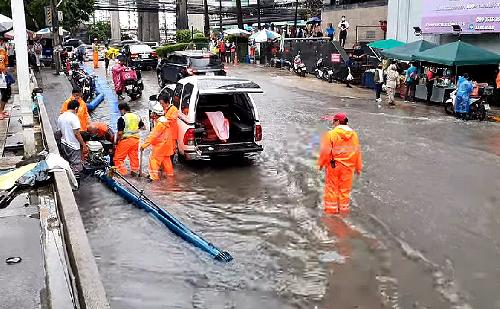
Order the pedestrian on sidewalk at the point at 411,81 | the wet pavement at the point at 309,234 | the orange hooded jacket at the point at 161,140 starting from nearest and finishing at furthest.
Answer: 1. the wet pavement at the point at 309,234
2. the orange hooded jacket at the point at 161,140
3. the pedestrian on sidewalk at the point at 411,81

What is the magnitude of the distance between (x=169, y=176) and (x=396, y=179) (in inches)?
165

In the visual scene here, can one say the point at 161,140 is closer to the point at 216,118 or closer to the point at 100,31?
the point at 216,118

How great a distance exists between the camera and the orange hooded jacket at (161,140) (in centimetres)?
998

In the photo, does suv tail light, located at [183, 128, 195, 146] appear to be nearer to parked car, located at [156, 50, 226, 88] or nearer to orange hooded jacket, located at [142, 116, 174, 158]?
orange hooded jacket, located at [142, 116, 174, 158]

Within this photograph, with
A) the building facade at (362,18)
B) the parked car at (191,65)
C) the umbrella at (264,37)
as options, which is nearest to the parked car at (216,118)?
the parked car at (191,65)

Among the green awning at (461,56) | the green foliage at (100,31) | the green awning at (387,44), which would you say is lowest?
the green awning at (461,56)

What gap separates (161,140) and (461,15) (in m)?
15.5

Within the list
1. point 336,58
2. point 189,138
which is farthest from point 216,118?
point 336,58

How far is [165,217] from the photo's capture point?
792 centimetres

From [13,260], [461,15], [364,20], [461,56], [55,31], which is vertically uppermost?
[364,20]

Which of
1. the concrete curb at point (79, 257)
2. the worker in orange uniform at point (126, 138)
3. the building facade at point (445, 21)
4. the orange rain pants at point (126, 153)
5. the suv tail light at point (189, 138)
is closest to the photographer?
the concrete curb at point (79, 257)

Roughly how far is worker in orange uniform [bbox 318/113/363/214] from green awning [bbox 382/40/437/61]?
45.1ft

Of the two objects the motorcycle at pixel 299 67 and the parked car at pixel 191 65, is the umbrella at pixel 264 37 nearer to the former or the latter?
the motorcycle at pixel 299 67

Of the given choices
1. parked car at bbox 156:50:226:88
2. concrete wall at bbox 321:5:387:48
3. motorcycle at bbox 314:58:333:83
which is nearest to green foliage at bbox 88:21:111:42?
concrete wall at bbox 321:5:387:48
